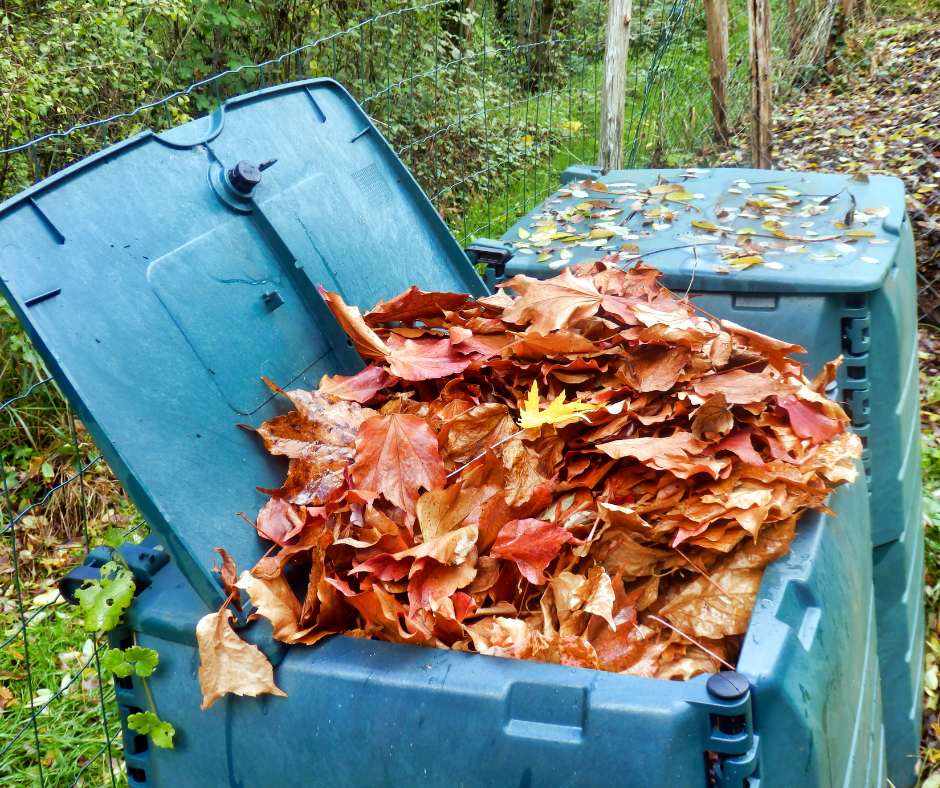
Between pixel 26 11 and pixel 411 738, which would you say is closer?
pixel 411 738

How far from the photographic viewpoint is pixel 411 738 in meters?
0.98

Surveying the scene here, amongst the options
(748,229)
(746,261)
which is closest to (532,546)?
(746,261)

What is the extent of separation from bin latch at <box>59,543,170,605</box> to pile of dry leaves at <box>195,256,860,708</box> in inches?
6.5

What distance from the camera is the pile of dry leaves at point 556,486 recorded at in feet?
3.49

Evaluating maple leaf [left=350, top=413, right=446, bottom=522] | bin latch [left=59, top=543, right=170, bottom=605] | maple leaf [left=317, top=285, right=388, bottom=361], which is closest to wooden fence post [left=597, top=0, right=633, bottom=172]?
maple leaf [left=317, top=285, right=388, bottom=361]

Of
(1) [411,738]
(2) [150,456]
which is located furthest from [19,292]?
(1) [411,738]

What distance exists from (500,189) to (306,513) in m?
4.04

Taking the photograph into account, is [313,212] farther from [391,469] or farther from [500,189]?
[500,189]

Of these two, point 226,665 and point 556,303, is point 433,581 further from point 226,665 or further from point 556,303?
point 556,303

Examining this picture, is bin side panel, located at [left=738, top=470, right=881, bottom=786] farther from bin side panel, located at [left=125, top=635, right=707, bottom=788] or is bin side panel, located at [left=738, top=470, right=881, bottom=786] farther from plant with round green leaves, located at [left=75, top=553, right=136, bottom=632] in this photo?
plant with round green leaves, located at [left=75, top=553, right=136, bottom=632]

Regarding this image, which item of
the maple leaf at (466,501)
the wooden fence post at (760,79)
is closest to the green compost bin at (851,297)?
the maple leaf at (466,501)


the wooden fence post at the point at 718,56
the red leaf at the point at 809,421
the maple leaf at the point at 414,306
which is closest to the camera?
the red leaf at the point at 809,421

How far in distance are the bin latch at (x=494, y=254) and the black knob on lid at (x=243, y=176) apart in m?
0.70

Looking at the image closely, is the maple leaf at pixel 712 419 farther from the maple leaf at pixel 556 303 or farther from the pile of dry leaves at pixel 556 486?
the maple leaf at pixel 556 303
